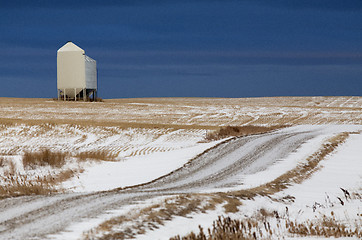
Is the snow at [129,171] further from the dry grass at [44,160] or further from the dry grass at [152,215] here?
the dry grass at [152,215]

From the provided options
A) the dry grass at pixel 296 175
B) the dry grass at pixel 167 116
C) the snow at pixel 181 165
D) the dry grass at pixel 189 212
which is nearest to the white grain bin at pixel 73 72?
the dry grass at pixel 167 116

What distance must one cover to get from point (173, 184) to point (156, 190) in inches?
59.3

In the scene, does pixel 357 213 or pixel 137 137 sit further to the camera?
pixel 137 137

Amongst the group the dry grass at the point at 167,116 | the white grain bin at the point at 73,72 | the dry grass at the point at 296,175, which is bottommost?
the dry grass at the point at 296,175

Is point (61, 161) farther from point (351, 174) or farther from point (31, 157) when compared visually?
point (351, 174)

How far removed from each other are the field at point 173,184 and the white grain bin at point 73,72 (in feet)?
77.2

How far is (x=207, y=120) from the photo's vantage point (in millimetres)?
39344

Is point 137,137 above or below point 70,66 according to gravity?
below

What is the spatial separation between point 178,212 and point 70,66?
160 feet

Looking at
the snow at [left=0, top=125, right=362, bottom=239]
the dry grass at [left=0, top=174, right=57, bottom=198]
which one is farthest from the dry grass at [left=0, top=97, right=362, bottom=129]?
the dry grass at [left=0, top=174, right=57, bottom=198]

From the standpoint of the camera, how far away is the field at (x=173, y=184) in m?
8.44

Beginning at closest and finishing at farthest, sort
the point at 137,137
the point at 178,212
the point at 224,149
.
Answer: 1. the point at 178,212
2. the point at 224,149
3. the point at 137,137

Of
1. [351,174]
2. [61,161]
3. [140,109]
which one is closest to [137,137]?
[61,161]

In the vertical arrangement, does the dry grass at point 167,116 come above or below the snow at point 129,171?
above
